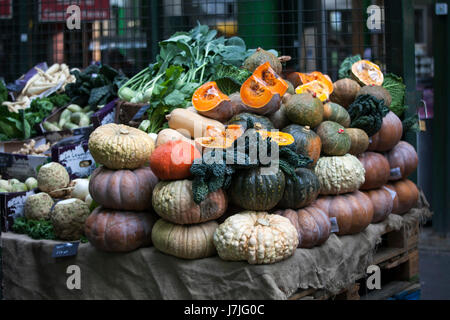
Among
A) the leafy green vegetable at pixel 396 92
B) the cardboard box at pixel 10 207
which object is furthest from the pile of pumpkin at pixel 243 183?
the cardboard box at pixel 10 207

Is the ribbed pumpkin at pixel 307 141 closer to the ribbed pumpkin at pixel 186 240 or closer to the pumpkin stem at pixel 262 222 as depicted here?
the pumpkin stem at pixel 262 222

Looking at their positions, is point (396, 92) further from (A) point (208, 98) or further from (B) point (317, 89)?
(A) point (208, 98)

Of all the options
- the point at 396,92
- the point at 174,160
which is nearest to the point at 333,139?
the point at 174,160

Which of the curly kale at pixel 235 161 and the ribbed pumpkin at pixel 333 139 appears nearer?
the curly kale at pixel 235 161

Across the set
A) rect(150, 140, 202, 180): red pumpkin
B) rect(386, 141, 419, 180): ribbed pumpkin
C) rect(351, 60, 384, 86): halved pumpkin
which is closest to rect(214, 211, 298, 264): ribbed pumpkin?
rect(150, 140, 202, 180): red pumpkin

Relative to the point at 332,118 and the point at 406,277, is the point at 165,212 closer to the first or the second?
the point at 332,118

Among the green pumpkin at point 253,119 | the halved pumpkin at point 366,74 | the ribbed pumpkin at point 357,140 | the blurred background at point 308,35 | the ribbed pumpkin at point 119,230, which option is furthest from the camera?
the blurred background at point 308,35

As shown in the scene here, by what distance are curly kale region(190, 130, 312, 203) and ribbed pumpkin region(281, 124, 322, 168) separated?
0.78ft

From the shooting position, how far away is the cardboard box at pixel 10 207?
4410 millimetres

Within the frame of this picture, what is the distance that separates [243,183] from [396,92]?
8.07 feet

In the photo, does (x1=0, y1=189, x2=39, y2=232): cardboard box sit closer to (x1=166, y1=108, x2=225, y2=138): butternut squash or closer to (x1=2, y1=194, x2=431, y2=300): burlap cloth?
(x1=2, y1=194, x2=431, y2=300): burlap cloth

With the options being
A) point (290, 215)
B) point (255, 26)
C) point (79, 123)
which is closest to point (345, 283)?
point (290, 215)

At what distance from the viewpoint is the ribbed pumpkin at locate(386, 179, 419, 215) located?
16.2 ft
